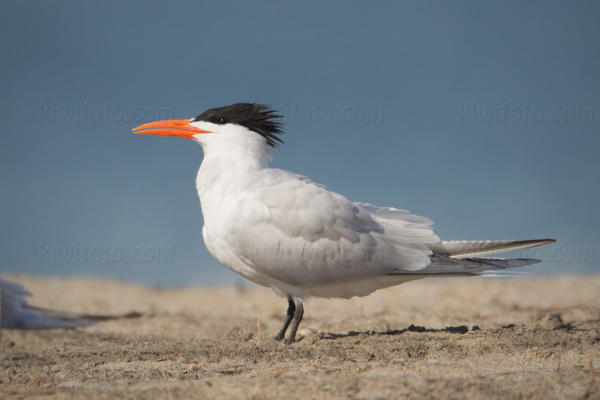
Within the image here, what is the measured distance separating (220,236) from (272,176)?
826 mm

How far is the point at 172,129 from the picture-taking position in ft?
19.8

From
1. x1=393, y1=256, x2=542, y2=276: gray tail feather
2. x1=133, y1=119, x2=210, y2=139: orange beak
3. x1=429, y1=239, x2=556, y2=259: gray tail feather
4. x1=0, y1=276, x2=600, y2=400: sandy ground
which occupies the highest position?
x1=133, y1=119, x2=210, y2=139: orange beak

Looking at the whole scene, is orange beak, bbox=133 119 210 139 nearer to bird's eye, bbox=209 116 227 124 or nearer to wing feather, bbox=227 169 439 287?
bird's eye, bbox=209 116 227 124

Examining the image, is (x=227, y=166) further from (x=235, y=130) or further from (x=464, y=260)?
(x=464, y=260)

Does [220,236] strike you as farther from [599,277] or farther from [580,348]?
[599,277]

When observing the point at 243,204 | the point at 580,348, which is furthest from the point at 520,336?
the point at 243,204

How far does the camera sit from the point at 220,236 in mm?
5027

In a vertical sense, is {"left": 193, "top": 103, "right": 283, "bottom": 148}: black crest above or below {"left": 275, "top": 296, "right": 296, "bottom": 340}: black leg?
above

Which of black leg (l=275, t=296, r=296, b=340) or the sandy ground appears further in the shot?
black leg (l=275, t=296, r=296, b=340)

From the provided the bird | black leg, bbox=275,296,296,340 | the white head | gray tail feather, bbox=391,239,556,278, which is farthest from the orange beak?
gray tail feather, bbox=391,239,556,278

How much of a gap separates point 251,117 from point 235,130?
23 cm

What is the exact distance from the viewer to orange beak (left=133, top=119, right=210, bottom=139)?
19.4ft

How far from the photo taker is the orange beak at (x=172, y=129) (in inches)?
233

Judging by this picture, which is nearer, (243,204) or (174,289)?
(243,204)
